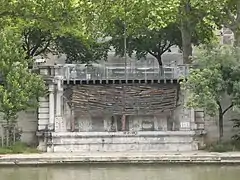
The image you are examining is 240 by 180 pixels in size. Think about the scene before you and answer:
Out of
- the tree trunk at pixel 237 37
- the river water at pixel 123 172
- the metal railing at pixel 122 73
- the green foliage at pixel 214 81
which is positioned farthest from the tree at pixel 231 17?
the river water at pixel 123 172

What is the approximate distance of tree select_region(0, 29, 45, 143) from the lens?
1393 inches

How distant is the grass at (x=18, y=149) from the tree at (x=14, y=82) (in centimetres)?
133

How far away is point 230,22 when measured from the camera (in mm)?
40031

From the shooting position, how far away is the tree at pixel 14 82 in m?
35.4

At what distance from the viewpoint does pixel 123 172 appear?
26.3 meters

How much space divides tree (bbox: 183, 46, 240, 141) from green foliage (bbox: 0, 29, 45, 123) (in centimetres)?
859

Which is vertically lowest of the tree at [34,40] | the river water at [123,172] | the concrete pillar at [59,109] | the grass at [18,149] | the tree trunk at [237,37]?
the river water at [123,172]

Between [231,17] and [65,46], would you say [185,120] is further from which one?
[65,46]

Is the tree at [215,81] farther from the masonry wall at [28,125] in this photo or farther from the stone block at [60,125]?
the masonry wall at [28,125]

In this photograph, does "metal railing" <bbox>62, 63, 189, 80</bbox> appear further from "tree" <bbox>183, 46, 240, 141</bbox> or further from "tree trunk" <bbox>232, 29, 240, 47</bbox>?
"tree" <bbox>183, 46, 240, 141</bbox>

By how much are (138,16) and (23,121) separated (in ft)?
31.1

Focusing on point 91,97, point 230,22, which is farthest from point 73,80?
point 230,22

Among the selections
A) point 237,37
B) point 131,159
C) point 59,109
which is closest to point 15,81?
point 59,109

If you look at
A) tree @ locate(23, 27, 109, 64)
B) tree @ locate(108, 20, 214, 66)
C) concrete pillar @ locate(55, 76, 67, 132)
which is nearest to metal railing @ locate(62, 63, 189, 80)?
concrete pillar @ locate(55, 76, 67, 132)
